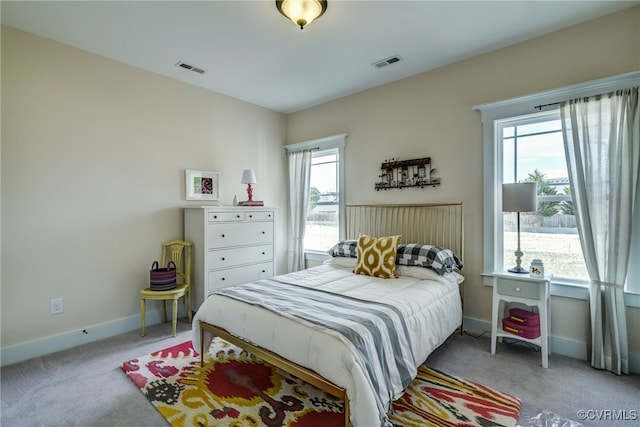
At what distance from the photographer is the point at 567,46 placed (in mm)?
2547

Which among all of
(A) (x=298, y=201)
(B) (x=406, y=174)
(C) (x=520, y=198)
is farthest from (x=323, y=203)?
(C) (x=520, y=198)

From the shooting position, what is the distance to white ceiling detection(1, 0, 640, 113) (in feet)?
7.45

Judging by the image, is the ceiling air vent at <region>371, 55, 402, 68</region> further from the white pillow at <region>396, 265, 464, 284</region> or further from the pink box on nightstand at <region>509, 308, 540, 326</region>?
the pink box on nightstand at <region>509, 308, 540, 326</region>

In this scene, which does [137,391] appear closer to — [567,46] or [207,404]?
[207,404]

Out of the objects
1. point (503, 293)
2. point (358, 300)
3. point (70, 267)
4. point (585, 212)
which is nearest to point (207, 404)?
point (358, 300)

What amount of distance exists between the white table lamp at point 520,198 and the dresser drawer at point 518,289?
19cm

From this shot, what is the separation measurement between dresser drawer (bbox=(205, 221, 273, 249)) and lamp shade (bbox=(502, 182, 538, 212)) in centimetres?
259

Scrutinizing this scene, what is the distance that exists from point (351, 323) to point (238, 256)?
2155 mm

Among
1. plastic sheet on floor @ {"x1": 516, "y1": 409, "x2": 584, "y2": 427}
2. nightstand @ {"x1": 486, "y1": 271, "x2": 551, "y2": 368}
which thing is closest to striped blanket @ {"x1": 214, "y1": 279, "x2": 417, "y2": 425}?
plastic sheet on floor @ {"x1": 516, "y1": 409, "x2": 584, "y2": 427}

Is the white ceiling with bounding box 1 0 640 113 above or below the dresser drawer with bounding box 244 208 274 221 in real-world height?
above

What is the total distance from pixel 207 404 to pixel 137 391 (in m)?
0.56

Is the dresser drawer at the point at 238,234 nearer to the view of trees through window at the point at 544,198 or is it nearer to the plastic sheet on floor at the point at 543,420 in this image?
the view of trees through window at the point at 544,198

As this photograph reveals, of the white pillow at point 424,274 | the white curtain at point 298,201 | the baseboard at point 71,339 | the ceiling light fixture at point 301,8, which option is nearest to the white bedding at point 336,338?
the white pillow at point 424,274

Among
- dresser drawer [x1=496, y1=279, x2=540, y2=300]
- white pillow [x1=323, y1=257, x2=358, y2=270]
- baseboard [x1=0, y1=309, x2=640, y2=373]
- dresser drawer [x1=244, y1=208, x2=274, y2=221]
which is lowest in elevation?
baseboard [x1=0, y1=309, x2=640, y2=373]
